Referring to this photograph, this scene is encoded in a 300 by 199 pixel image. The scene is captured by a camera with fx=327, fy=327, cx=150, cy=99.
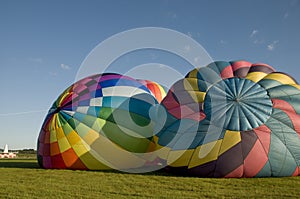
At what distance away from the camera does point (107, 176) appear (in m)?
8.20

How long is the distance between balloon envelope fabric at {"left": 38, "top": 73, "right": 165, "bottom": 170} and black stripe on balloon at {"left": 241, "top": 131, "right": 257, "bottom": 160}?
3188mm

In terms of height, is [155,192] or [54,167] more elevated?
[54,167]

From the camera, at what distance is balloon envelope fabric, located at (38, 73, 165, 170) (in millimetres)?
9578

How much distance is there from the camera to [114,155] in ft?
31.7

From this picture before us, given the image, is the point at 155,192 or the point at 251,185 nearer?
the point at 155,192

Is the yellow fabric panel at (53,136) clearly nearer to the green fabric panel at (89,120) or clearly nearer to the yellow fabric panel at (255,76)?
the green fabric panel at (89,120)

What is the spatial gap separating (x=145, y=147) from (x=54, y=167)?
9.17ft

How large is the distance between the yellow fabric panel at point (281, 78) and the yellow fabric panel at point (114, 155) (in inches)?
174

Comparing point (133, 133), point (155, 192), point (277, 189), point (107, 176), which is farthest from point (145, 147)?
point (277, 189)

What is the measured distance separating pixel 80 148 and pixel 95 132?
63 centimetres

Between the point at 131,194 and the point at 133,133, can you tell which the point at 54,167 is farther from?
the point at 131,194

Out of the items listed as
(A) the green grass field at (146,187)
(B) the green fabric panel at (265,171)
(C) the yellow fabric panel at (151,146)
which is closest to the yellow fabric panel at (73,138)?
(A) the green grass field at (146,187)

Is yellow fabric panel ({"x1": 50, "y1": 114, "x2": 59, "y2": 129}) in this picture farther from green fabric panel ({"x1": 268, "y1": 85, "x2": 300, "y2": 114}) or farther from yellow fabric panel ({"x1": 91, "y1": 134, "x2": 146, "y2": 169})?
green fabric panel ({"x1": 268, "y1": 85, "x2": 300, "y2": 114})

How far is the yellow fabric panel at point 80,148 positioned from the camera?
374 inches
